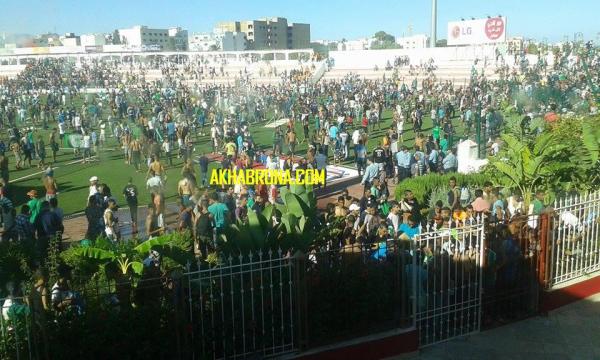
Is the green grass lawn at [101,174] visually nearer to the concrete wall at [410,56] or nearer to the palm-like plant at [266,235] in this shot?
the palm-like plant at [266,235]

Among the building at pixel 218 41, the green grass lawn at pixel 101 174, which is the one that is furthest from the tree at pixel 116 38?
the green grass lawn at pixel 101 174

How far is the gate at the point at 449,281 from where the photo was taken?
6.02 m

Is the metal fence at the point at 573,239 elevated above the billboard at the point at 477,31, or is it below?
below

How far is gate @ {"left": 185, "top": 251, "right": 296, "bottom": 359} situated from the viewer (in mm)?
5223

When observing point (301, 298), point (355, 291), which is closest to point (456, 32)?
point (355, 291)

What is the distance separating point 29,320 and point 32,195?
6196 millimetres

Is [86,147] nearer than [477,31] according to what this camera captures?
Yes

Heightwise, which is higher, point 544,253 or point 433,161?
point 544,253

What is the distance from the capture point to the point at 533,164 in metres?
9.27

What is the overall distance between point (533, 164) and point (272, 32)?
6052 centimetres

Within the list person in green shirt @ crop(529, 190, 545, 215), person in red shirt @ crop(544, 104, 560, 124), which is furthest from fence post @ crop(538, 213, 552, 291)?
person in red shirt @ crop(544, 104, 560, 124)

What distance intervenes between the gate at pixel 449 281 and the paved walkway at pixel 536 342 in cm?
17

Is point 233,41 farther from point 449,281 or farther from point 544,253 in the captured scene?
point 449,281

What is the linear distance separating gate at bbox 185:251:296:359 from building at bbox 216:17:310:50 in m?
61.5
